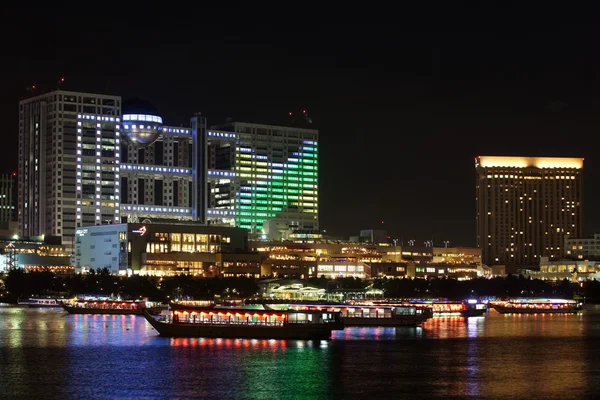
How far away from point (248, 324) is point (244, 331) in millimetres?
691

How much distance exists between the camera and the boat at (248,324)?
97062 millimetres

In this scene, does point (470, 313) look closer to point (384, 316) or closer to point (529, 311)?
point (529, 311)

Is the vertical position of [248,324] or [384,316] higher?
[248,324]

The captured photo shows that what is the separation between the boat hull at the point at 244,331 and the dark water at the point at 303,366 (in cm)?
186

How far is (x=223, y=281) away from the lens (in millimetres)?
191375

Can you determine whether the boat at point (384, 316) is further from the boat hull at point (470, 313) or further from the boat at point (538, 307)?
the boat at point (538, 307)

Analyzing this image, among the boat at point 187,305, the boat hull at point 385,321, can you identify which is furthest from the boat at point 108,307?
the boat hull at point 385,321

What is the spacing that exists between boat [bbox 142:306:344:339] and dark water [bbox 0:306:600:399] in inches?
81.1

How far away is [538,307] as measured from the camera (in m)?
170

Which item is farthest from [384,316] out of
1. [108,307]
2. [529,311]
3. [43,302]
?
[43,302]

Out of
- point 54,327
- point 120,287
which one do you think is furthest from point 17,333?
point 120,287

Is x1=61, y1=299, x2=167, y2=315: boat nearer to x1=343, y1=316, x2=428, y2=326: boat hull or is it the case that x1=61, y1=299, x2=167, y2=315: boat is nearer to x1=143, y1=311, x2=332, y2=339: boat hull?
x1=343, y1=316, x2=428, y2=326: boat hull

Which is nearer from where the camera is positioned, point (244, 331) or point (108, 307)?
point (244, 331)

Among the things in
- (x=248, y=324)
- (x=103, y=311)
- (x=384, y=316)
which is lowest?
(x=103, y=311)
